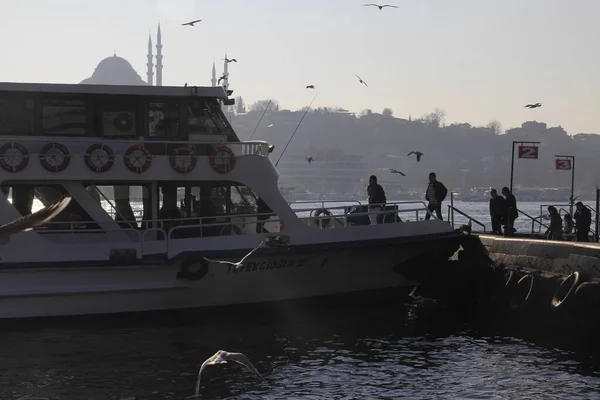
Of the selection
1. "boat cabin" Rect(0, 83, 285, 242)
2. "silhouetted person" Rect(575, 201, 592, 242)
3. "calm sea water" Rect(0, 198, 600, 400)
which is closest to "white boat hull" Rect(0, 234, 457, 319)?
"calm sea water" Rect(0, 198, 600, 400)

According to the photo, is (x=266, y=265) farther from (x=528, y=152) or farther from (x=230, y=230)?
(x=528, y=152)

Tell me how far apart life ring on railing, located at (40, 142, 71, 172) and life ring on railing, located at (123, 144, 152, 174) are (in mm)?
1040

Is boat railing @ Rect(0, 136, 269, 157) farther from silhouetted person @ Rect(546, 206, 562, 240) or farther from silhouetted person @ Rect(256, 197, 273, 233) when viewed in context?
silhouetted person @ Rect(546, 206, 562, 240)

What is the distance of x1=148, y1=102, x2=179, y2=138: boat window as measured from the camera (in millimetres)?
18672

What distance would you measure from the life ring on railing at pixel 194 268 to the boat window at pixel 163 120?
2.51 metres

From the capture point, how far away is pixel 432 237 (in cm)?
1930

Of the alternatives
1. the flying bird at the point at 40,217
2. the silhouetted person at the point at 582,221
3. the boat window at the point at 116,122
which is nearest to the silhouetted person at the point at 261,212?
the boat window at the point at 116,122

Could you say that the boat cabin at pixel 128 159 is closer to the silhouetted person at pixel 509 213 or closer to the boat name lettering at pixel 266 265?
the boat name lettering at pixel 266 265

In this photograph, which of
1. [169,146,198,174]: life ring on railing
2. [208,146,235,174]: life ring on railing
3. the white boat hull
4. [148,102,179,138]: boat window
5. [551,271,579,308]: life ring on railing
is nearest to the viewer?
[551,271,579,308]: life ring on railing

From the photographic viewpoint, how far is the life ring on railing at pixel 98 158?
18.0m

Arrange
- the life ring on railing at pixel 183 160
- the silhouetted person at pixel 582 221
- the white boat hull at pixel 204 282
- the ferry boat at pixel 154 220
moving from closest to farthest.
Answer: the white boat hull at pixel 204 282, the ferry boat at pixel 154 220, the life ring on railing at pixel 183 160, the silhouetted person at pixel 582 221

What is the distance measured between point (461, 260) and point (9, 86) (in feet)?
30.2

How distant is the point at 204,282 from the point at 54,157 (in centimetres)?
345

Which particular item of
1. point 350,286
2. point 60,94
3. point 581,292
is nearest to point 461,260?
point 350,286
